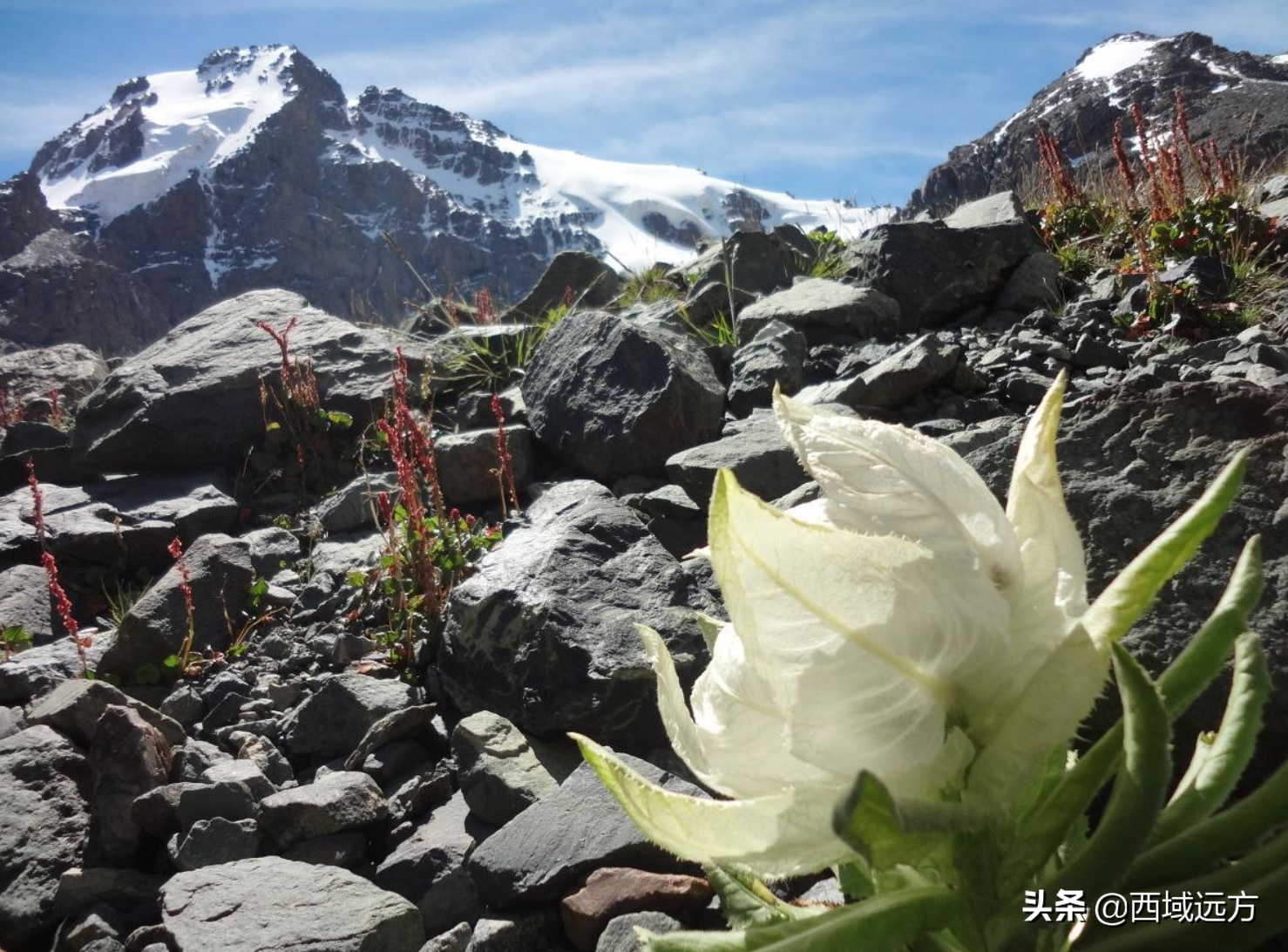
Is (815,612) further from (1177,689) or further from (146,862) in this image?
(146,862)

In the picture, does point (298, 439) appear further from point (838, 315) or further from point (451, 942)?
point (451, 942)

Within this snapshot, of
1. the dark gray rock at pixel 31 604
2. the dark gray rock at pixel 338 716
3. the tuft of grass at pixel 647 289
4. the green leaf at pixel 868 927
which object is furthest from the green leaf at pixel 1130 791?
the tuft of grass at pixel 647 289

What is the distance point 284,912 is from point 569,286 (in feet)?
25.9

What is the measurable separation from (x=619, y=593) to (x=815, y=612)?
250cm

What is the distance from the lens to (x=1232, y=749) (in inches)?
43.1

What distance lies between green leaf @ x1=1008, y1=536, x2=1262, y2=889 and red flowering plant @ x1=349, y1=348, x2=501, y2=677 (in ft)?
10.5

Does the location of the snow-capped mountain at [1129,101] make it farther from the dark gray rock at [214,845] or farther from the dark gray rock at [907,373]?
the dark gray rock at [214,845]

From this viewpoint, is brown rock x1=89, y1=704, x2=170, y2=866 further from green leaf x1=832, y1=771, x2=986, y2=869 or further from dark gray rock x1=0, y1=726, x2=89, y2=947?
green leaf x1=832, y1=771, x2=986, y2=869

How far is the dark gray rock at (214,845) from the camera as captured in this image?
9.05 ft

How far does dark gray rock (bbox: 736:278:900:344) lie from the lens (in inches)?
244

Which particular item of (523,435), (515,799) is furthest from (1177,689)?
(523,435)

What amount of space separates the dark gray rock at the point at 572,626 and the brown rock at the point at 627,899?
0.80 metres

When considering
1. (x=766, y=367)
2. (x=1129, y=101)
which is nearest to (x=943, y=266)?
(x=766, y=367)

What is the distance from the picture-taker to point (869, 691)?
0.87 metres
